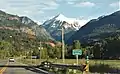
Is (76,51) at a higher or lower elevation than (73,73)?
higher

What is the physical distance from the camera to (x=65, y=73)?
3453 centimetres

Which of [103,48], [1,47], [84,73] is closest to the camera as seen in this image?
[84,73]

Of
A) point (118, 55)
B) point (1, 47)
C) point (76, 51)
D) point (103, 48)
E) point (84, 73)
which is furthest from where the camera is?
point (1, 47)

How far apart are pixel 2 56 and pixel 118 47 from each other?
6828 cm

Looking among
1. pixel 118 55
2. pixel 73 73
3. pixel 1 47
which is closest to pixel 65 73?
pixel 73 73

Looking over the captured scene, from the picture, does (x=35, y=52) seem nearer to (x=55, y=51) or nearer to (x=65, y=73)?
(x=55, y=51)

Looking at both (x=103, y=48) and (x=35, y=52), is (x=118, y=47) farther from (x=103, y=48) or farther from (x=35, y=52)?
(x=35, y=52)

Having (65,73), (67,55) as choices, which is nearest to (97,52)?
(67,55)

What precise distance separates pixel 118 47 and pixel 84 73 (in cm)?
12477

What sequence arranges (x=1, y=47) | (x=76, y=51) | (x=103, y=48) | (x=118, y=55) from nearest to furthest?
(x=76, y=51)
(x=118, y=55)
(x=103, y=48)
(x=1, y=47)

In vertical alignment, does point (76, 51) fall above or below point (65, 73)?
above

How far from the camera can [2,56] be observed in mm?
191500

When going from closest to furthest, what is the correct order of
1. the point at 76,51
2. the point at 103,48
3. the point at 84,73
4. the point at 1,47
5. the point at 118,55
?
the point at 84,73
the point at 76,51
the point at 118,55
the point at 103,48
the point at 1,47

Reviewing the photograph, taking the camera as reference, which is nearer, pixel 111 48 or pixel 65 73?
pixel 65 73
